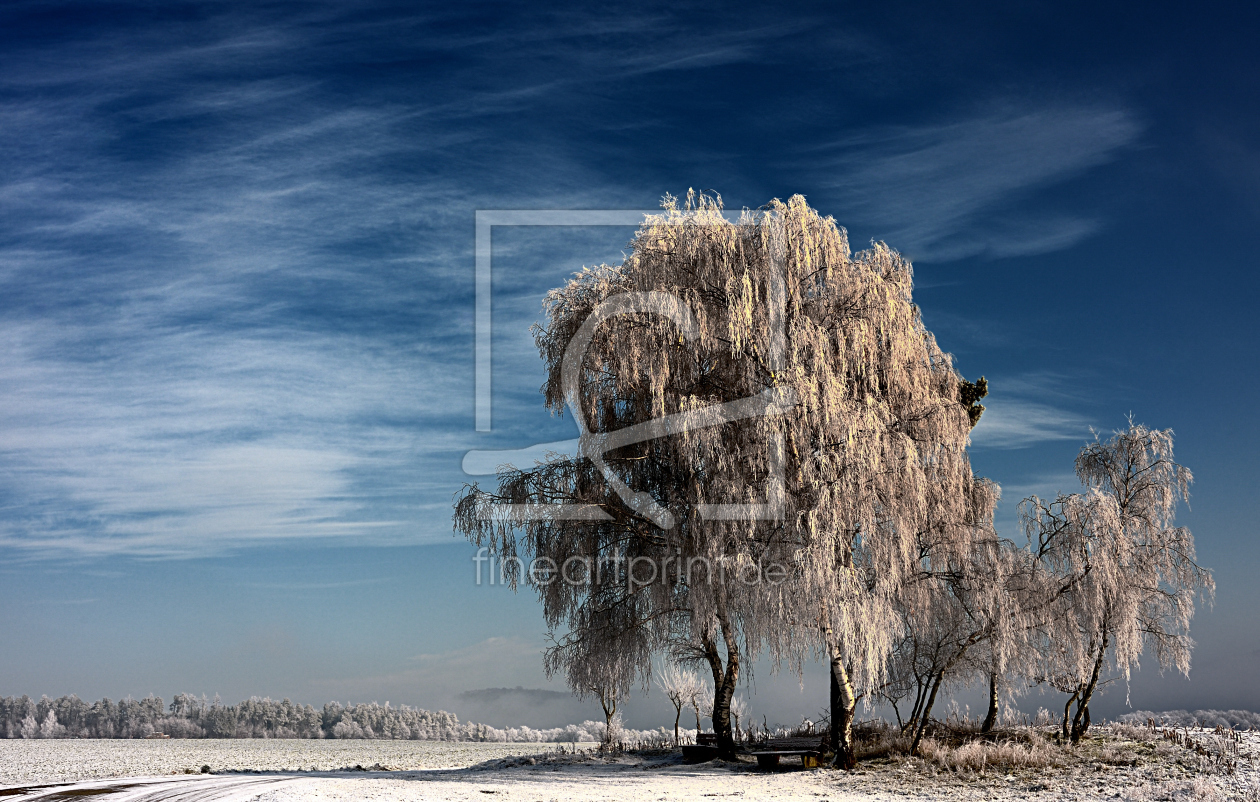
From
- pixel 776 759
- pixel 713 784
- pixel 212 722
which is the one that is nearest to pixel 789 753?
pixel 776 759

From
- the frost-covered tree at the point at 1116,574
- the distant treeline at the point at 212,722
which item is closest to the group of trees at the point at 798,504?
the frost-covered tree at the point at 1116,574

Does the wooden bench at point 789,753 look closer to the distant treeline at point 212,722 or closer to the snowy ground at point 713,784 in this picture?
the snowy ground at point 713,784

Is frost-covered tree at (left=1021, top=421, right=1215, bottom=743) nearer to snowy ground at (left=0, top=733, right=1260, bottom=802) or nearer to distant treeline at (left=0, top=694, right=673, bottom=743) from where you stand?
snowy ground at (left=0, top=733, right=1260, bottom=802)

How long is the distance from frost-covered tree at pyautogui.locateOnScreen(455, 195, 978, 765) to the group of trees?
0.05 metres

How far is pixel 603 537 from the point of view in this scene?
2148 centimetres

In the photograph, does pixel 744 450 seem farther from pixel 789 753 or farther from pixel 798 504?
pixel 789 753

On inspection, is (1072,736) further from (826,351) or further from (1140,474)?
(826,351)

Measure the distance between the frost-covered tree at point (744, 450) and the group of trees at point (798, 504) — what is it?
5cm

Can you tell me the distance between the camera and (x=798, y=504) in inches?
707

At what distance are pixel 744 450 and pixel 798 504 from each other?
169cm

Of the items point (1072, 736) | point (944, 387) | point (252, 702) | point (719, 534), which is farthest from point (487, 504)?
point (252, 702)

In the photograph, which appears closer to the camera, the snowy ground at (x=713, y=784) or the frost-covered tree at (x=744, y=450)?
the snowy ground at (x=713, y=784)

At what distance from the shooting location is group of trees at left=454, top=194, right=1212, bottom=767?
17625 mm

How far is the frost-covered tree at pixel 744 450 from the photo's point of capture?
1736cm
